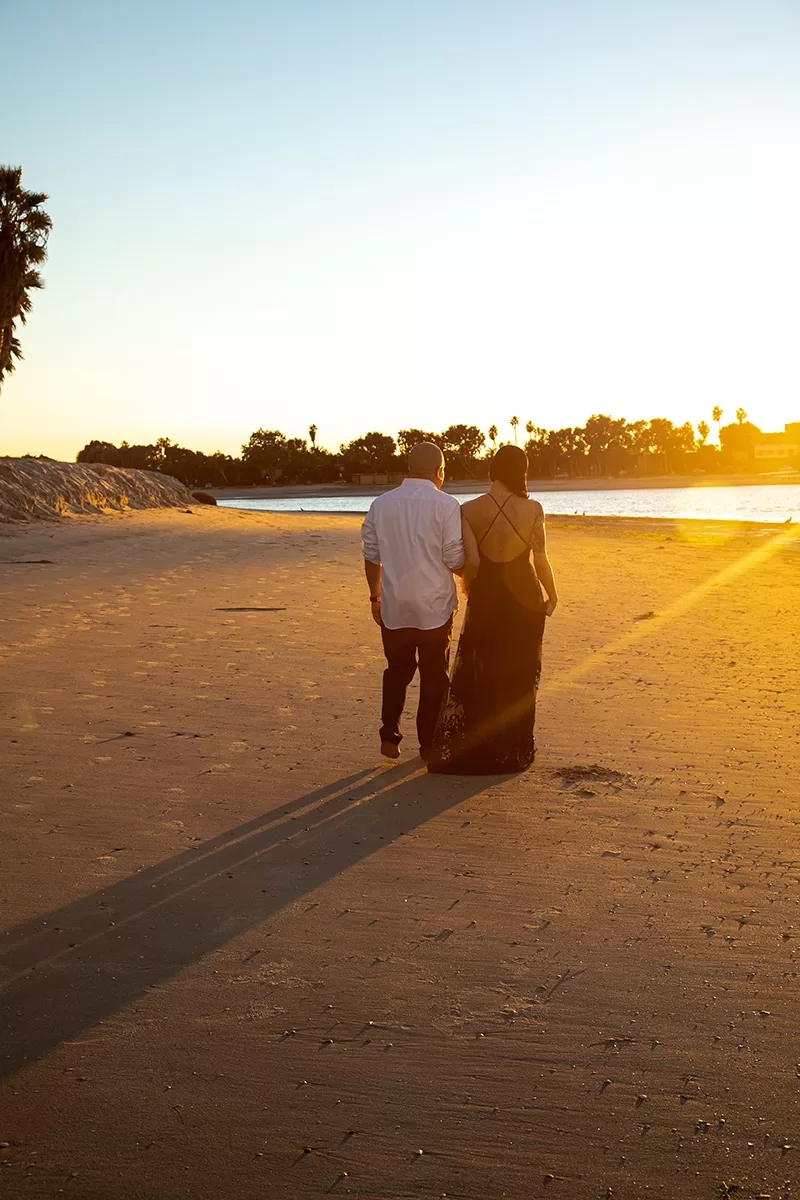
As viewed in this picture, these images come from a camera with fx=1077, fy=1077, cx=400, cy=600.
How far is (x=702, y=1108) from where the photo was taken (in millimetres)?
2984

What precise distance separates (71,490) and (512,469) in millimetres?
22741

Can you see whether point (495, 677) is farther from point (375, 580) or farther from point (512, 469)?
point (512, 469)

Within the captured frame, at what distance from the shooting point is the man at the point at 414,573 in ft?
21.2

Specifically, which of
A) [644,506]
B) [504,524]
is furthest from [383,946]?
[644,506]

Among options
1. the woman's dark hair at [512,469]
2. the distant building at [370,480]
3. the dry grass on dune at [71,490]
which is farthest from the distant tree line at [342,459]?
the woman's dark hair at [512,469]

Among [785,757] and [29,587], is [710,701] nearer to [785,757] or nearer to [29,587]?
[785,757]

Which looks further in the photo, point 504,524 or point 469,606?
point 469,606

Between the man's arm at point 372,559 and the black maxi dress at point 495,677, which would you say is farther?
the man's arm at point 372,559

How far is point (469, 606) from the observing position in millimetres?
6734

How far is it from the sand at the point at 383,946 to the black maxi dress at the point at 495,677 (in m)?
0.21

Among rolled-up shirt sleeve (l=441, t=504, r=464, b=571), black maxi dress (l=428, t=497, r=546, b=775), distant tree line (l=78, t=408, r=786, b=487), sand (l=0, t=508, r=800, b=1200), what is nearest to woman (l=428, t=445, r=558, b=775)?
black maxi dress (l=428, t=497, r=546, b=775)

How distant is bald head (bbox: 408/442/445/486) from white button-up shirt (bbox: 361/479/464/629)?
5 cm

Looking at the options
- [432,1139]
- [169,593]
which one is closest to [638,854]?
[432,1139]

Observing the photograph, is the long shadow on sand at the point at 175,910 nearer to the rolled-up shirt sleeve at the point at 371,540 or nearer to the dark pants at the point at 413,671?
the dark pants at the point at 413,671
